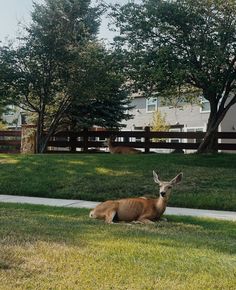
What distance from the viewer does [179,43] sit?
16.1 meters

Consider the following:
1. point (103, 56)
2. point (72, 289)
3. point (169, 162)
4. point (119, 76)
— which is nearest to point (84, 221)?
point (72, 289)

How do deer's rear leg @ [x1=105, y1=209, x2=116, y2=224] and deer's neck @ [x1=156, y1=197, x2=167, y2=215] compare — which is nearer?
deer's rear leg @ [x1=105, y1=209, x2=116, y2=224]

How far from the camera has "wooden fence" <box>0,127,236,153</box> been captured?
2016 centimetres

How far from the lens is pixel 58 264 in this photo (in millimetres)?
4902

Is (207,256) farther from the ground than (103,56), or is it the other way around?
(103,56)

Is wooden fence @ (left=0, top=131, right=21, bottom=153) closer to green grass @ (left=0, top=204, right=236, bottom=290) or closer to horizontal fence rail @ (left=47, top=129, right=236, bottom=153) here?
horizontal fence rail @ (left=47, top=129, right=236, bottom=153)

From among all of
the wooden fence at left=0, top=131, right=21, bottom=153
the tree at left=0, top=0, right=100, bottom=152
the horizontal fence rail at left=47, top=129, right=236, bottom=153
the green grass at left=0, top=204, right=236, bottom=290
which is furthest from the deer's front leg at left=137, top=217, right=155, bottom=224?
the wooden fence at left=0, top=131, right=21, bottom=153

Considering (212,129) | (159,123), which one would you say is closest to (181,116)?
(159,123)

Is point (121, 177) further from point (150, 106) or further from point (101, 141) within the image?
point (150, 106)

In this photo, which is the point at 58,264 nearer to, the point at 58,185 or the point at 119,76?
Answer: the point at 58,185

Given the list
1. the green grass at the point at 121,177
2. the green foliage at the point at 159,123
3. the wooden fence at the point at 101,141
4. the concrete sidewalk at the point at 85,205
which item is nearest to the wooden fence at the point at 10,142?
the wooden fence at the point at 101,141

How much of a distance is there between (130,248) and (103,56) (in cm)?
1391

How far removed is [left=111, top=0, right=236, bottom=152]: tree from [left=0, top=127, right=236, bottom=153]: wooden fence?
11.7 feet

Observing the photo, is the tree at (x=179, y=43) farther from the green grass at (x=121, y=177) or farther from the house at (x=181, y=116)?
the house at (x=181, y=116)
